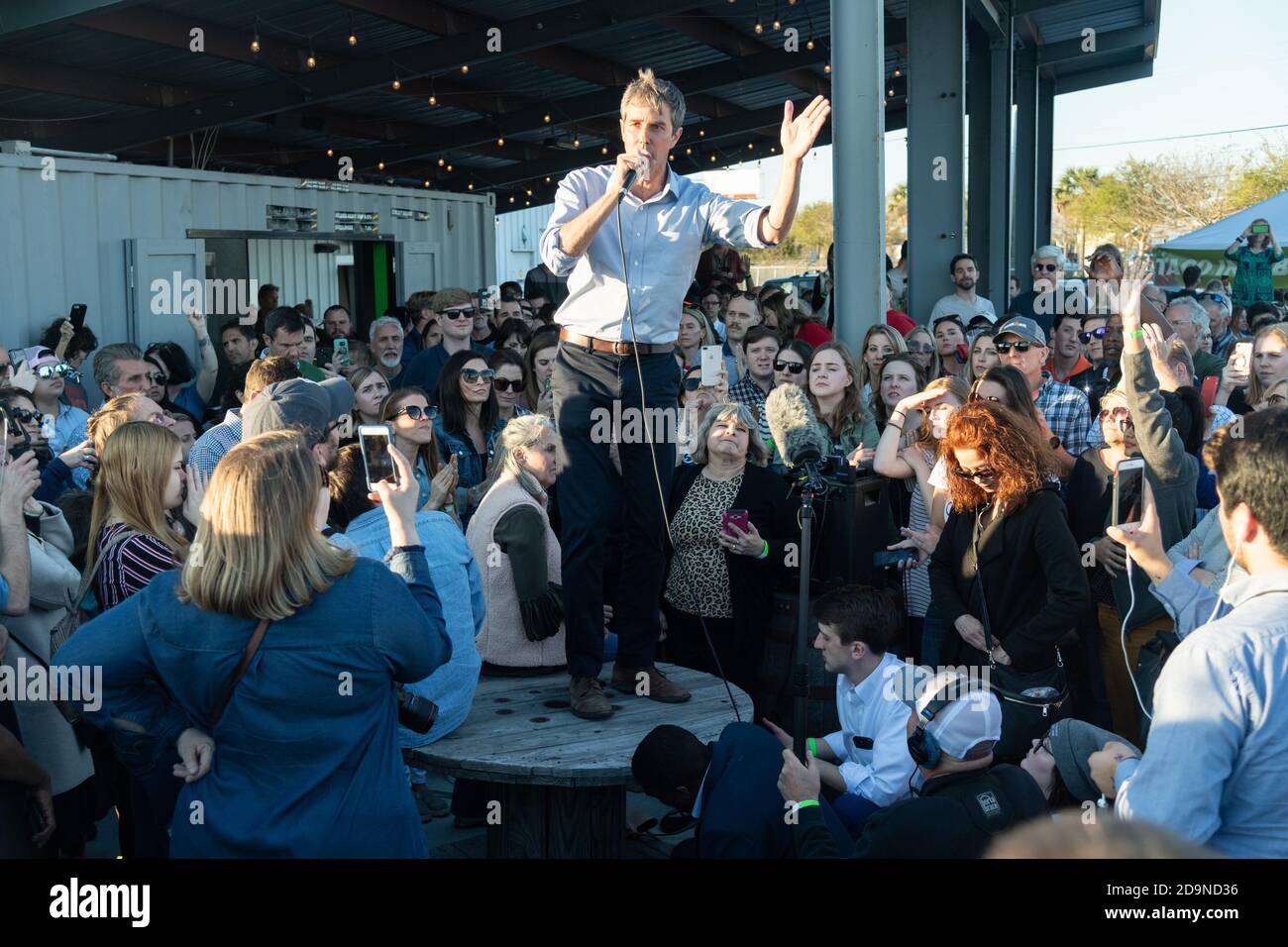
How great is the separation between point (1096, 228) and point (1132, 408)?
198ft

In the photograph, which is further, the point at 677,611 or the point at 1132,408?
the point at 677,611

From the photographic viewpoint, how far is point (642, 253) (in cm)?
390

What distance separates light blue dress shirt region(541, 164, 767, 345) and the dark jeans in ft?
0.36

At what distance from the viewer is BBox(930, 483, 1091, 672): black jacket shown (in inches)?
169

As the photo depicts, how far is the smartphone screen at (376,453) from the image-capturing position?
3.58 meters

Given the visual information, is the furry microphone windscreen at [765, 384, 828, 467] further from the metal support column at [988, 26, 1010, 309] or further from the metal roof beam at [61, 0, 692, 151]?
the metal support column at [988, 26, 1010, 309]

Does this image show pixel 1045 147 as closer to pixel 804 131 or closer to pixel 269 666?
pixel 804 131

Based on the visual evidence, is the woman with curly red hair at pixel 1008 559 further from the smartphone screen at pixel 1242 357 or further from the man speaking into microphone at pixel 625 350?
the smartphone screen at pixel 1242 357

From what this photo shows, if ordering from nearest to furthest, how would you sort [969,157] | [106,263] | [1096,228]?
[106,263] → [969,157] → [1096,228]

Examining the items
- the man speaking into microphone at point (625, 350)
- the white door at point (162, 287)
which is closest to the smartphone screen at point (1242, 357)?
the man speaking into microphone at point (625, 350)

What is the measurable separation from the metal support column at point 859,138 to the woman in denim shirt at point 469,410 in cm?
242

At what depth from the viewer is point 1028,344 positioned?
6.20m
